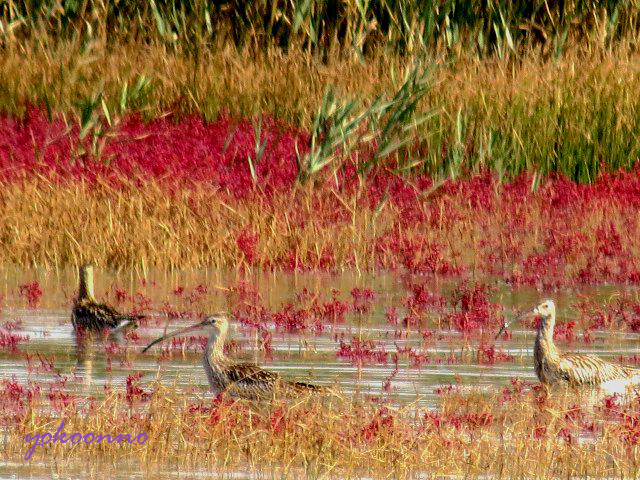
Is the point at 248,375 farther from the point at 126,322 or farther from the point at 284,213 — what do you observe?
the point at 284,213

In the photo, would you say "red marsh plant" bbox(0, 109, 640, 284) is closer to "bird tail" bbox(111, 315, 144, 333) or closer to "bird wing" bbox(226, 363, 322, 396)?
"bird tail" bbox(111, 315, 144, 333)

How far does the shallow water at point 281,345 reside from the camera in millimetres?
9898

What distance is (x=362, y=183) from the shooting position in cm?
1709

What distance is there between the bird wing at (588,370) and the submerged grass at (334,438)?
139 cm

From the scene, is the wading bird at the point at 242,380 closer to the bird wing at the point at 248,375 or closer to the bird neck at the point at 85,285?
the bird wing at the point at 248,375

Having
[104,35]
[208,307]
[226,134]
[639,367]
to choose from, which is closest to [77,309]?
[208,307]

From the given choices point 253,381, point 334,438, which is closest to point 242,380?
point 253,381

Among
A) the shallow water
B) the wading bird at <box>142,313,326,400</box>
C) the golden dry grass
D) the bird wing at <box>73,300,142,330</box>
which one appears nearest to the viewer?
the wading bird at <box>142,313,326,400</box>

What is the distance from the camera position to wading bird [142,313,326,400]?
910 centimetres

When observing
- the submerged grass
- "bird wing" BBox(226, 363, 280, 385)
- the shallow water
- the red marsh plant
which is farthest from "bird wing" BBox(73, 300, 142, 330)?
the submerged grass

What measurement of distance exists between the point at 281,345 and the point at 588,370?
7.10 ft

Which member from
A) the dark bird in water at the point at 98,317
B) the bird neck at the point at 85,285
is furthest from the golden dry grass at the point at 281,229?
the dark bird in water at the point at 98,317

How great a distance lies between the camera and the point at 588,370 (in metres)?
10.3

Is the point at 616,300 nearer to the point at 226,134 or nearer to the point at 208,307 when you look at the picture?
the point at 208,307
